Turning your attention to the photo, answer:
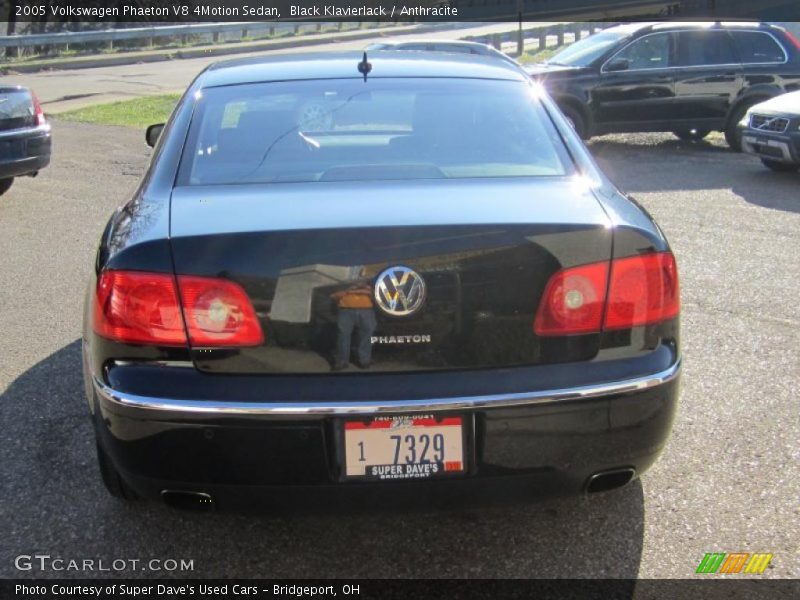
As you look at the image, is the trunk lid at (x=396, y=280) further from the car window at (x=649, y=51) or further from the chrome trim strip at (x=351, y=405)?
the car window at (x=649, y=51)

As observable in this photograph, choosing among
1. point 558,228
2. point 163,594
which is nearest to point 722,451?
point 558,228

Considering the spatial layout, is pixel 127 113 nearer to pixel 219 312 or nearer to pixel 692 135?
pixel 692 135

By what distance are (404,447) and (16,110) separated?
6.95m

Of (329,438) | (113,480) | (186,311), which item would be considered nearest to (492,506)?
(329,438)

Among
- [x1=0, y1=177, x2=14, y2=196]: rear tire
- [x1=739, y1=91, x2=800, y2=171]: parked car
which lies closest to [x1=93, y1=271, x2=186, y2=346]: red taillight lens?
[x1=0, y1=177, x2=14, y2=196]: rear tire

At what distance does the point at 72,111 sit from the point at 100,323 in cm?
1397

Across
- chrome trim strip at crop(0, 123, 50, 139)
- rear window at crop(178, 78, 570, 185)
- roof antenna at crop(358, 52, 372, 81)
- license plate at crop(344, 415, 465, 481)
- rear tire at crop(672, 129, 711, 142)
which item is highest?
roof antenna at crop(358, 52, 372, 81)

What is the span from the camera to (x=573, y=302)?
2.73m

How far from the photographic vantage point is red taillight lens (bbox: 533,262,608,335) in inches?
107

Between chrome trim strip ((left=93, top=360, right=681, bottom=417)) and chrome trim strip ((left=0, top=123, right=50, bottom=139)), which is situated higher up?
chrome trim strip ((left=93, top=360, right=681, bottom=417))

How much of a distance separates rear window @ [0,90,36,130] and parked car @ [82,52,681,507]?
6.12 meters

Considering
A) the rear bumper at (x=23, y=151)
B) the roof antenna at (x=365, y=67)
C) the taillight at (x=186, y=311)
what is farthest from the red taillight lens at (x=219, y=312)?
the rear bumper at (x=23, y=151)

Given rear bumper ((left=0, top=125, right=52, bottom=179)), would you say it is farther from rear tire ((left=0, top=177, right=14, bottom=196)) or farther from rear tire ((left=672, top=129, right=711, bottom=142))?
rear tire ((left=672, top=129, right=711, bottom=142))

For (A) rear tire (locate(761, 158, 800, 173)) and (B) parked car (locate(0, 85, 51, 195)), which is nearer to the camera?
(B) parked car (locate(0, 85, 51, 195))
